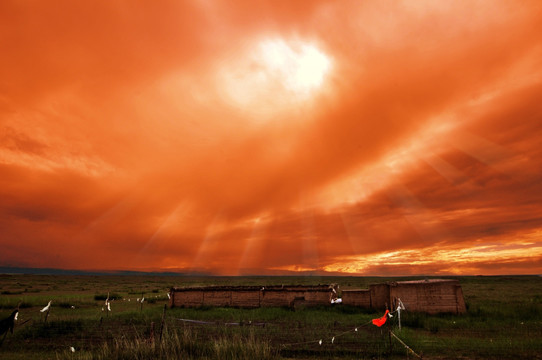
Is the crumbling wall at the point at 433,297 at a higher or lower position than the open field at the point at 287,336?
higher

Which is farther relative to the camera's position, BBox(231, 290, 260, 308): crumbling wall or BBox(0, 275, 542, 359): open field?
BBox(231, 290, 260, 308): crumbling wall

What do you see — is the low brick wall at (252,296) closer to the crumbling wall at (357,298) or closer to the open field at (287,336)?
the open field at (287,336)

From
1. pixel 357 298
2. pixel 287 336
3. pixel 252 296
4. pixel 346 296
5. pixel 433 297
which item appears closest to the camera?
pixel 287 336

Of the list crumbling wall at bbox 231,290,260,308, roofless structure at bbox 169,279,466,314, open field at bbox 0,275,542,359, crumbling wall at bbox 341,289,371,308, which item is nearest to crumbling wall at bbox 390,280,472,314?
roofless structure at bbox 169,279,466,314

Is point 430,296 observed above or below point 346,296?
above

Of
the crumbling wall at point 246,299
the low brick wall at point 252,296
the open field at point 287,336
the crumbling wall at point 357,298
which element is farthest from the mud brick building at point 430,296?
the crumbling wall at point 246,299

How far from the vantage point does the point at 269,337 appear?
1778cm

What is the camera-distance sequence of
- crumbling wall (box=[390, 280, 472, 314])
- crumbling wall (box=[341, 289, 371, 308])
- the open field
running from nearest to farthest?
1. the open field
2. crumbling wall (box=[390, 280, 472, 314])
3. crumbling wall (box=[341, 289, 371, 308])

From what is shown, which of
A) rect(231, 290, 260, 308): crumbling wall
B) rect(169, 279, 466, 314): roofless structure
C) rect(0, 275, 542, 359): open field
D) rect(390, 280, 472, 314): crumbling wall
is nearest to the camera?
rect(0, 275, 542, 359): open field

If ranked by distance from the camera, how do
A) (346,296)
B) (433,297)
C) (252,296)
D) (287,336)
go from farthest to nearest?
(252,296)
(346,296)
(433,297)
(287,336)

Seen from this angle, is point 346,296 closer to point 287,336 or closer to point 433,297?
point 433,297

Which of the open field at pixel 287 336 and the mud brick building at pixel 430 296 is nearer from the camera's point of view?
Answer: the open field at pixel 287 336

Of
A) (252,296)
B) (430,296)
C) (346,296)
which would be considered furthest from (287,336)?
(252,296)

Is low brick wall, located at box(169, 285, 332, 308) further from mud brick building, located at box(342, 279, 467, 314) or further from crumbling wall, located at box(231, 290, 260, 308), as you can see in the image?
mud brick building, located at box(342, 279, 467, 314)
